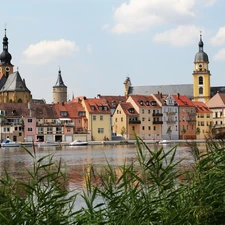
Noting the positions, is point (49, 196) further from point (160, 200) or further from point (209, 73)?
point (209, 73)

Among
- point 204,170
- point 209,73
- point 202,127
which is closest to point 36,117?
point 202,127

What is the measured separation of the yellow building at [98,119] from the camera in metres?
107

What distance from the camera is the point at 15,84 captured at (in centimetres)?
12612

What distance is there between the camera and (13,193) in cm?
1226

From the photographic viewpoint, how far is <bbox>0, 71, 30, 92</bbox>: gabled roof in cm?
12550

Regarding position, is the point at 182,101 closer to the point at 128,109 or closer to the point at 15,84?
the point at 128,109

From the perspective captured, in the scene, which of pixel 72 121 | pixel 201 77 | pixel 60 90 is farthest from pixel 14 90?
pixel 60 90

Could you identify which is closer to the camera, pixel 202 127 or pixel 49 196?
pixel 49 196

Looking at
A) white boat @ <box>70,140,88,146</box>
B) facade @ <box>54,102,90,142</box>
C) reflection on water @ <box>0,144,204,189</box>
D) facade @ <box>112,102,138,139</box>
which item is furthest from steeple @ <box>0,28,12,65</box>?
reflection on water @ <box>0,144,204,189</box>

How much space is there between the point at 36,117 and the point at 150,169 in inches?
3566

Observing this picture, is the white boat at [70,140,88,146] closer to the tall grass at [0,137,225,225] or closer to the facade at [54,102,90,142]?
the facade at [54,102,90,142]

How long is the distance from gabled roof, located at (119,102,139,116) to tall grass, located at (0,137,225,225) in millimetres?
98488

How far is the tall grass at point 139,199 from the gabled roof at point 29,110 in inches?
3510

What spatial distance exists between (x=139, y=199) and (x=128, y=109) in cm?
10025
